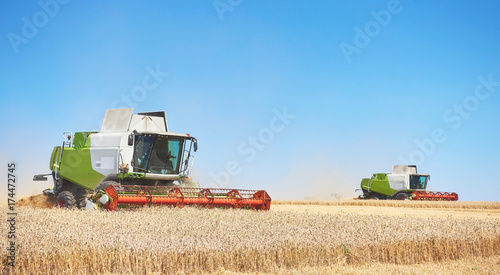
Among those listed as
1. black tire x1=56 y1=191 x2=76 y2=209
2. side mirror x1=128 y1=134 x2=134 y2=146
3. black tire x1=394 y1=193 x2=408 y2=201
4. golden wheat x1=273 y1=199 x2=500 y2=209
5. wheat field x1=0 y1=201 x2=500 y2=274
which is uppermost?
side mirror x1=128 y1=134 x2=134 y2=146

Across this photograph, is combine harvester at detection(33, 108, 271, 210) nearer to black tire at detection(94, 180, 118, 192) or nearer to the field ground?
black tire at detection(94, 180, 118, 192)

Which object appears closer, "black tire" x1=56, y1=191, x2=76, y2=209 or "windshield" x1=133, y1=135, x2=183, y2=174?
"windshield" x1=133, y1=135, x2=183, y2=174

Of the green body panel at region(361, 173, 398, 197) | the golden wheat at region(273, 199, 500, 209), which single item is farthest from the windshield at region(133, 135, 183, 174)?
the green body panel at region(361, 173, 398, 197)

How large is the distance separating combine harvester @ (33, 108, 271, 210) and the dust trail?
110cm

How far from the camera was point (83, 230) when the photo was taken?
6.80 m

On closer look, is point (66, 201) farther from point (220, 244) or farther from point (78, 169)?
point (220, 244)

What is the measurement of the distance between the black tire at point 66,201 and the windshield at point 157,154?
209cm

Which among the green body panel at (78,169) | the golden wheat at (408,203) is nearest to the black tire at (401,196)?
the golden wheat at (408,203)

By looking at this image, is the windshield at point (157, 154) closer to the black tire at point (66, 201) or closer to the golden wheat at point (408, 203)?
the black tire at point (66, 201)

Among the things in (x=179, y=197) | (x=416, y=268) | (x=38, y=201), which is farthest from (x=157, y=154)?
(x=416, y=268)

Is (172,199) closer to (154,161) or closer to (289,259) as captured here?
(154,161)

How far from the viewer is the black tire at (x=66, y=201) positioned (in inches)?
479

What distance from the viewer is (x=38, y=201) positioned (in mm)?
15078

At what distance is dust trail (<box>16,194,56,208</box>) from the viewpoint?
14634 mm
